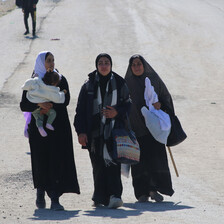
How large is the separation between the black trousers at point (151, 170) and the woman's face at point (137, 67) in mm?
673

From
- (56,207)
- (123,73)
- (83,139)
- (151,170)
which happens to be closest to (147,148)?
(151,170)

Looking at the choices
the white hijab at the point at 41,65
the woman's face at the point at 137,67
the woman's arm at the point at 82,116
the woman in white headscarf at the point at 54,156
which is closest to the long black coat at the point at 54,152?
the woman in white headscarf at the point at 54,156

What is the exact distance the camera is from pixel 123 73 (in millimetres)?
15383

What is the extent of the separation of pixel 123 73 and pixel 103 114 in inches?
365

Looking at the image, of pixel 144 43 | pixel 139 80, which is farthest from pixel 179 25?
pixel 139 80

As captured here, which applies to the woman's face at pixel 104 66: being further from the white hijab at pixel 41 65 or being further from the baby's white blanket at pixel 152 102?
the baby's white blanket at pixel 152 102

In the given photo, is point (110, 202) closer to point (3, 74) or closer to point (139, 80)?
point (139, 80)

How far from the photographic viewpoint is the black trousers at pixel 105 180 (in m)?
6.26

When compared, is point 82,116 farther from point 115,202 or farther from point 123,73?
point 123,73

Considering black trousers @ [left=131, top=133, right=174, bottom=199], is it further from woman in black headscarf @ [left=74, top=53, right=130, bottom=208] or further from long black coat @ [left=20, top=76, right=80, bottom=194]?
long black coat @ [left=20, top=76, right=80, bottom=194]

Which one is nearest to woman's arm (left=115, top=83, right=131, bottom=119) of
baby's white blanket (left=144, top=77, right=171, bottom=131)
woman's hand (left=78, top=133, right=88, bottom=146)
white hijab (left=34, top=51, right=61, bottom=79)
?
woman's hand (left=78, top=133, right=88, bottom=146)

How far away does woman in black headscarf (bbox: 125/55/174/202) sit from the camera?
6.80 meters

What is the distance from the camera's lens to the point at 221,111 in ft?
41.3

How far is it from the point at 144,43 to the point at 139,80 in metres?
12.2
